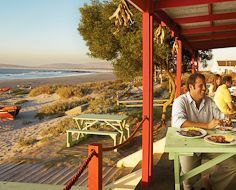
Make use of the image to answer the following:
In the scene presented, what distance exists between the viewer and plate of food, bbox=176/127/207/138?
3.31 m

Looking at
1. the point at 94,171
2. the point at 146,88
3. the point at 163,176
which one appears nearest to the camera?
the point at 94,171

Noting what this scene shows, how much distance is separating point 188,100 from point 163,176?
66.3 inches

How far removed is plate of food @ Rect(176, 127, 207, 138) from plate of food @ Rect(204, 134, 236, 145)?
108mm

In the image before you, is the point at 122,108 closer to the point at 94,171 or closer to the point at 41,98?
the point at 94,171

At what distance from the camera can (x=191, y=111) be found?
385cm

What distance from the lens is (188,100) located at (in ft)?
12.6

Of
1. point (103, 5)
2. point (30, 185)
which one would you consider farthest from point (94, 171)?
point (103, 5)

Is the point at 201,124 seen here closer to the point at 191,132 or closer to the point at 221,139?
the point at 191,132

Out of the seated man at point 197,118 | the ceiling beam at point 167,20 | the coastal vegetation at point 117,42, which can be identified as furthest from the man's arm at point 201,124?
the coastal vegetation at point 117,42

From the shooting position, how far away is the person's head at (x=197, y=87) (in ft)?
12.4

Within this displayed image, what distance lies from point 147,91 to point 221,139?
67.3 inches

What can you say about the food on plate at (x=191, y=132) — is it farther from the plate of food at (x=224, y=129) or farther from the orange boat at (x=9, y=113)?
the orange boat at (x=9, y=113)

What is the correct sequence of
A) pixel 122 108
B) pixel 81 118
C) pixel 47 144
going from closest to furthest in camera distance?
pixel 81 118, pixel 47 144, pixel 122 108

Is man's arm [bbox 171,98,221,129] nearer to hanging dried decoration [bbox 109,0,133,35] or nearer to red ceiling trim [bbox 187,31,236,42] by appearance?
hanging dried decoration [bbox 109,0,133,35]
